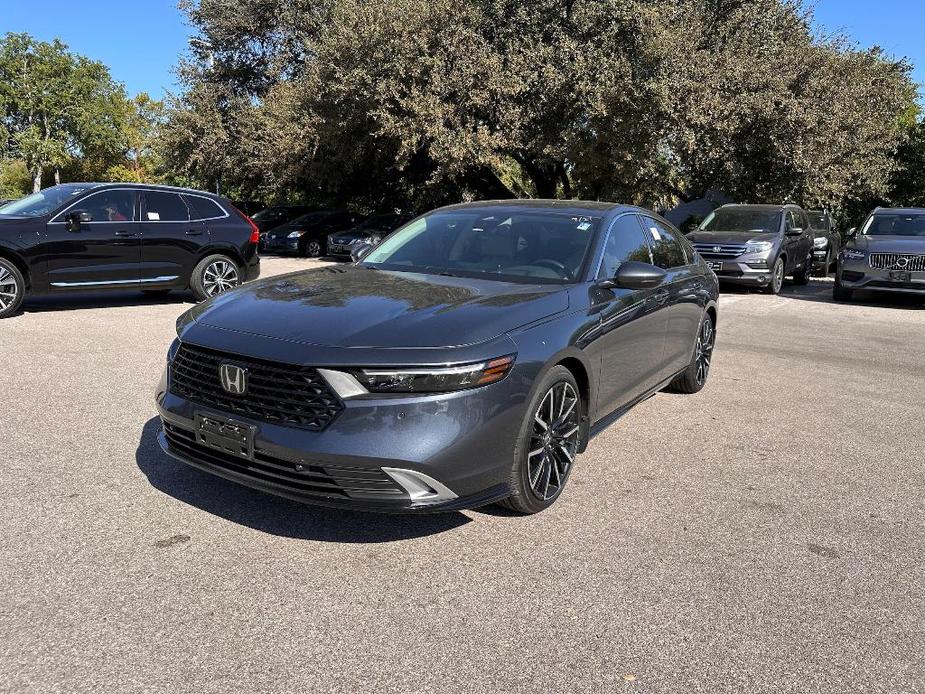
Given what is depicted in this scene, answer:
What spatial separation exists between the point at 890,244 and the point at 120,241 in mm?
12029

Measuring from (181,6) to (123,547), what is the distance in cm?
3216

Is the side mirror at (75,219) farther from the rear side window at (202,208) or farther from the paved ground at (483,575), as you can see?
the paved ground at (483,575)

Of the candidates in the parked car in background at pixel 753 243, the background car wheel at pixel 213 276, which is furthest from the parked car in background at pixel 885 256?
the background car wheel at pixel 213 276

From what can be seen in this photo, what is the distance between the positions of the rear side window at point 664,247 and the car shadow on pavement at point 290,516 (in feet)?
9.08

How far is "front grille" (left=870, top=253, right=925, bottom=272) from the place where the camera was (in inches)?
494

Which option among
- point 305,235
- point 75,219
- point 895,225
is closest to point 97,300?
point 75,219

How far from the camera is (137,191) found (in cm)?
1020

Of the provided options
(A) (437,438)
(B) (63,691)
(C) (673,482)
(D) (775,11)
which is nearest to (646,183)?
(D) (775,11)

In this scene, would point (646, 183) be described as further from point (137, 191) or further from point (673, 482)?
point (673, 482)

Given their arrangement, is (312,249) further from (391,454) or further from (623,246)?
(391,454)

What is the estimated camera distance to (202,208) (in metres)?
10.9

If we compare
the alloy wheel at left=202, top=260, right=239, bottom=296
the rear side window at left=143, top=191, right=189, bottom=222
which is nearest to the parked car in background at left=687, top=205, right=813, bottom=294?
the alloy wheel at left=202, top=260, right=239, bottom=296

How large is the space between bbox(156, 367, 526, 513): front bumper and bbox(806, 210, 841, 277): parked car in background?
17093 millimetres

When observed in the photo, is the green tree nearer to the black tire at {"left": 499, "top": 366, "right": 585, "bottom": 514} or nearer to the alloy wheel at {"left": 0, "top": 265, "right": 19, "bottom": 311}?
the alloy wheel at {"left": 0, "top": 265, "right": 19, "bottom": 311}
